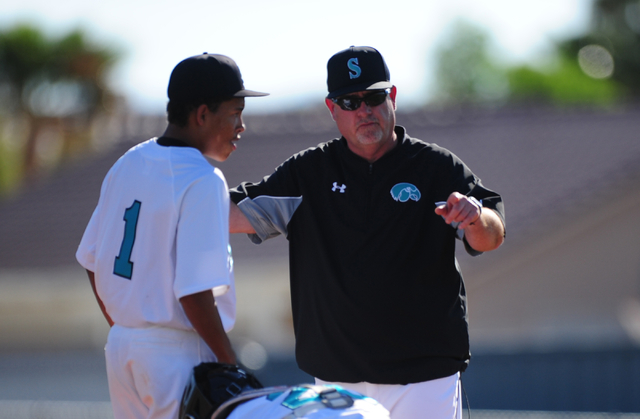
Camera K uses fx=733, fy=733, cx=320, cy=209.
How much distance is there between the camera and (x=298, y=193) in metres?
3.61

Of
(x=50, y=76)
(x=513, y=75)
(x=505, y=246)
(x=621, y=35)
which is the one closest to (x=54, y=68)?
(x=50, y=76)

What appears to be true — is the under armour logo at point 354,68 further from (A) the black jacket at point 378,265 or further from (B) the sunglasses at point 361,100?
(A) the black jacket at point 378,265

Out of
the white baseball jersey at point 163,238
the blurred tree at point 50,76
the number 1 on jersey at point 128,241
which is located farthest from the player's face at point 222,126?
the blurred tree at point 50,76

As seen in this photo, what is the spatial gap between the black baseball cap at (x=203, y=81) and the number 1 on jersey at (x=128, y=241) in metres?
0.47

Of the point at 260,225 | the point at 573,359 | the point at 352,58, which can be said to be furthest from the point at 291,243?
the point at 573,359

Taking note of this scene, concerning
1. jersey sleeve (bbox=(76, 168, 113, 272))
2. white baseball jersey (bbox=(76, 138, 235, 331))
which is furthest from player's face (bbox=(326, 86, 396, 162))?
jersey sleeve (bbox=(76, 168, 113, 272))

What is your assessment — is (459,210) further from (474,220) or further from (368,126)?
(368,126)

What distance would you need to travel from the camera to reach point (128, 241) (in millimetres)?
2719

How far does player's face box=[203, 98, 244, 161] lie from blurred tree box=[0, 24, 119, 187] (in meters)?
23.0

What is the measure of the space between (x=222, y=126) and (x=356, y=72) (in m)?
0.93

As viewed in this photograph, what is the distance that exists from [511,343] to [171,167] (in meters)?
10.2

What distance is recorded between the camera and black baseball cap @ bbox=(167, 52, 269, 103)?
2.83 m

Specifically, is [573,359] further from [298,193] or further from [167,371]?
[167,371]

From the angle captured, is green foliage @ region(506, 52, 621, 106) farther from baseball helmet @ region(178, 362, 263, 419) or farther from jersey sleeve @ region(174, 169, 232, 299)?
baseball helmet @ region(178, 362, 263, 419)
